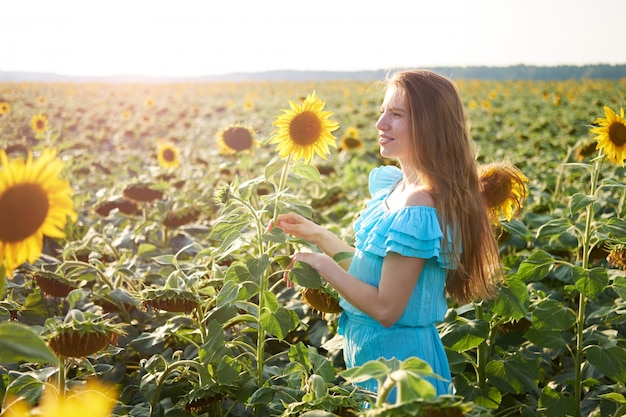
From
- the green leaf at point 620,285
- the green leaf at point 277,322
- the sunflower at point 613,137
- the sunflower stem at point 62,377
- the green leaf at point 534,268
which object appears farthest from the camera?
the sunflower at point 613,137

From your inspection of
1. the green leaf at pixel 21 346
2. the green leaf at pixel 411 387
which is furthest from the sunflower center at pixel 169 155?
the green leaf at pixel 411 387

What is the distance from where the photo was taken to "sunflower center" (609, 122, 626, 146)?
9.21 feet

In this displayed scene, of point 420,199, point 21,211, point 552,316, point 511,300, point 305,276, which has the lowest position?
point 552,316

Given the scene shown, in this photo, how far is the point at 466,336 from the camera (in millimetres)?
2410

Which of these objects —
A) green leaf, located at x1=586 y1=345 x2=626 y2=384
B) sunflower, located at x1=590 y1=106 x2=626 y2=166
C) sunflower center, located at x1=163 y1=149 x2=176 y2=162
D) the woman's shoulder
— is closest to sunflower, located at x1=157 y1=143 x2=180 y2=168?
sunflower center, located at x1=163 y1=149 x2=176 y2=162

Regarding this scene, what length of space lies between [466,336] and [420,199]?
695mm

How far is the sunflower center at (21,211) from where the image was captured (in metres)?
1.13

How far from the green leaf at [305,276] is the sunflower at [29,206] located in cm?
83

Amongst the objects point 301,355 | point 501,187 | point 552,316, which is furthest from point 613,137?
point 301,355

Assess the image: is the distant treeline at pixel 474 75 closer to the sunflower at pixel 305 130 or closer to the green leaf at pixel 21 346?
the sunflower at pixel 305 130

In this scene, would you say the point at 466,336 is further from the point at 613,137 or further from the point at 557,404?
the point at 613,137

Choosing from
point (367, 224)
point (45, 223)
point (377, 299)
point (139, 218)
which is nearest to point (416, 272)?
point (377, 299)

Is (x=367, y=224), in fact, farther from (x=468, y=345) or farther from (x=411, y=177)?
(x=468, y=345)

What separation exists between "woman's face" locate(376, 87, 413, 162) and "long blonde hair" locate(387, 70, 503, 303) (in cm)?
2
